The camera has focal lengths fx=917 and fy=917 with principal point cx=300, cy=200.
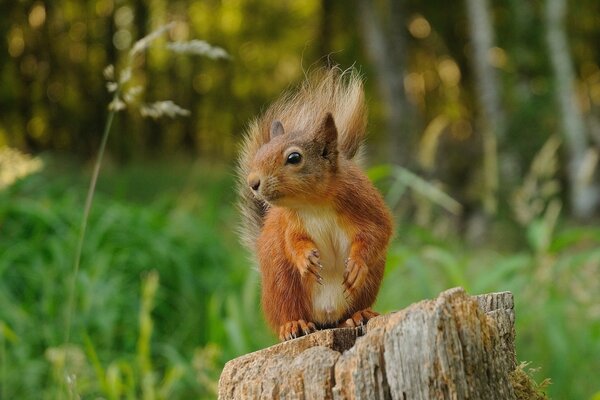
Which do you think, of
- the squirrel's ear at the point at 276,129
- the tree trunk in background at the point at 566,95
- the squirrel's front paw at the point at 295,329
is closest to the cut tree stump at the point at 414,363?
the squirrel's front paw at the point at 295,329

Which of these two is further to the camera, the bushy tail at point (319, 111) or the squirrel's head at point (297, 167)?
the bushy tail at point (319, 111)

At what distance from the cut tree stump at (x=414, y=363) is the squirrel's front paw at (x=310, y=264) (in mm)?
314

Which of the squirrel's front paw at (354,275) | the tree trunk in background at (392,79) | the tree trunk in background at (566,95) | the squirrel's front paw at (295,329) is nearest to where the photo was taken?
the squirrel's front paw at (354,275)

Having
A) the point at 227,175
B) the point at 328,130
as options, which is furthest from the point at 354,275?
the point at 227,175

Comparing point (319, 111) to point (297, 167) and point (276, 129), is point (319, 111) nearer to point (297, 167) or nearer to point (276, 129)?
point (276, 129)

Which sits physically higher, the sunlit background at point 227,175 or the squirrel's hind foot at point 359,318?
the sunlit background at point 227,175

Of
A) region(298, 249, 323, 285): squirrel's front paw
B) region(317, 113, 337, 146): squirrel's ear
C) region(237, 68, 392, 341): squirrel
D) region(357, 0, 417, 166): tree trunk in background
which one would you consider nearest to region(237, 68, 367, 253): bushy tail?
region(237, 68, 392, 341): squirrel

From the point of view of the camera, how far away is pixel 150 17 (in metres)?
12.3

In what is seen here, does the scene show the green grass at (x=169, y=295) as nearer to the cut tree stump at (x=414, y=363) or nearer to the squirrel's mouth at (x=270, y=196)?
the squirrel's mouth at (x=270, y=196)

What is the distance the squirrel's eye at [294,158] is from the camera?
2008mm

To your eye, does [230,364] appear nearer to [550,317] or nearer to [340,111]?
[340,111]

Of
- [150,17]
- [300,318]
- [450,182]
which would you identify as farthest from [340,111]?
[150,17]

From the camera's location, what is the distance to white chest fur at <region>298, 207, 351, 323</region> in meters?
2.08

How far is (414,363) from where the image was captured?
153 centimetres
